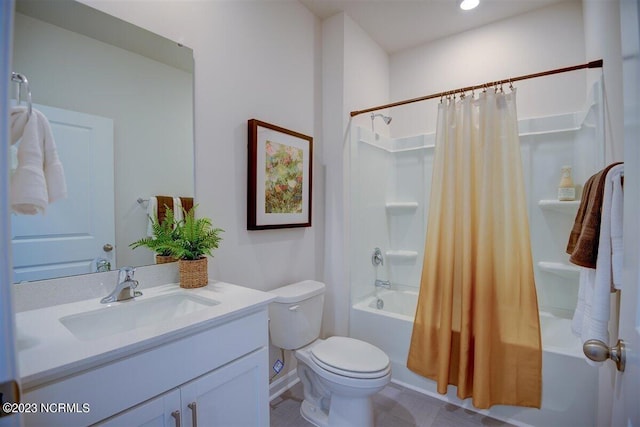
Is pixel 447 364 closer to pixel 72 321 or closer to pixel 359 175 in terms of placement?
pixel 359 175

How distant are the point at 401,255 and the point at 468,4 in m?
2.03

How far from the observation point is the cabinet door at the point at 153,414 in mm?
782

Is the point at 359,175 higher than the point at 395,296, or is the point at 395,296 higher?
the point at 359,175

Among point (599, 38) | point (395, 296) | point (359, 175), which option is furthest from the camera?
point (395, 296)

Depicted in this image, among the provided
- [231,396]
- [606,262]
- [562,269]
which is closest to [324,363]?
[231,396]

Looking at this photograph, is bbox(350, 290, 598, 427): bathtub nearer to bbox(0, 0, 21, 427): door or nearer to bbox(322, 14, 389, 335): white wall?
bbox(322, 14, 389, 335): white wall

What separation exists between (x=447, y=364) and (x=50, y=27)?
2.51 meters

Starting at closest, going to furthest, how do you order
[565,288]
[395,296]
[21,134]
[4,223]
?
1. [4,223]
2. [21,134]
3. [565,288]
4. [395,296]

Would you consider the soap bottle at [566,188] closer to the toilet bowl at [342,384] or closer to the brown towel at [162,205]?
the toilet bowl at [342,384]

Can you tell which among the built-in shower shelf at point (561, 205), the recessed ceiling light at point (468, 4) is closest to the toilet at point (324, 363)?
the built-in shower shelf at point (561, 205)

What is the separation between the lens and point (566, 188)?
205 centimetres

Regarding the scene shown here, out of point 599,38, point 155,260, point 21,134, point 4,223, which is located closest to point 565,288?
point 599,38

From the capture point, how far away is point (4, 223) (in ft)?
1.23

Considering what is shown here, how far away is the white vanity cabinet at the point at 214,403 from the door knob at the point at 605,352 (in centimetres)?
103
